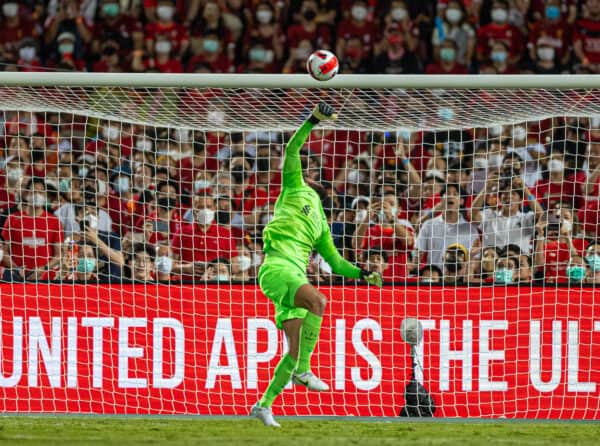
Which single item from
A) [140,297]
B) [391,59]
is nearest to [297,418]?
[140,297]

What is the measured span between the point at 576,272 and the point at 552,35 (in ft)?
20.3

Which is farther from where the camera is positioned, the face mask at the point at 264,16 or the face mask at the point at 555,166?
the face mask at the point at 264,16

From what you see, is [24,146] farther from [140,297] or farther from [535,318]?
[535,318]

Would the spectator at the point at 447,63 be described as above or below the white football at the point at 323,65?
above

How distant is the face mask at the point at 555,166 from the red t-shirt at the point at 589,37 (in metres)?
4.23

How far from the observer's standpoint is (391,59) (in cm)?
1645

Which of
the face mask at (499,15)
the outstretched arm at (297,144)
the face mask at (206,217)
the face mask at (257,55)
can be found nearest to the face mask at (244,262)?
the face mask at (206,217)

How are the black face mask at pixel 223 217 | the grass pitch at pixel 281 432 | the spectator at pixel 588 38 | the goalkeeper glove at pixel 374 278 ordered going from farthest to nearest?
the spectator at pixel 588 38 < the black face mask at pixel 223 217 < the goalkeeper glove at pixel 374 278 < the grass pitch at pixel 281 432

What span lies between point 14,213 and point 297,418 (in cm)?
366

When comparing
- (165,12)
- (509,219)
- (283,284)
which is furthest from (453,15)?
(283,284)

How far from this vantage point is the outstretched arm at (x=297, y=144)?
952cm

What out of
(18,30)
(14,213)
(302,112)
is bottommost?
(14,213)

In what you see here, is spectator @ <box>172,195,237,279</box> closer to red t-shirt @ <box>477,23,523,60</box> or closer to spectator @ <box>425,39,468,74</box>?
spectator @ <box>425,39,468,74</box>

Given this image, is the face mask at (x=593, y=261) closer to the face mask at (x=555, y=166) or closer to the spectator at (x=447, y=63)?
the face mask at (x=555, y=166)
